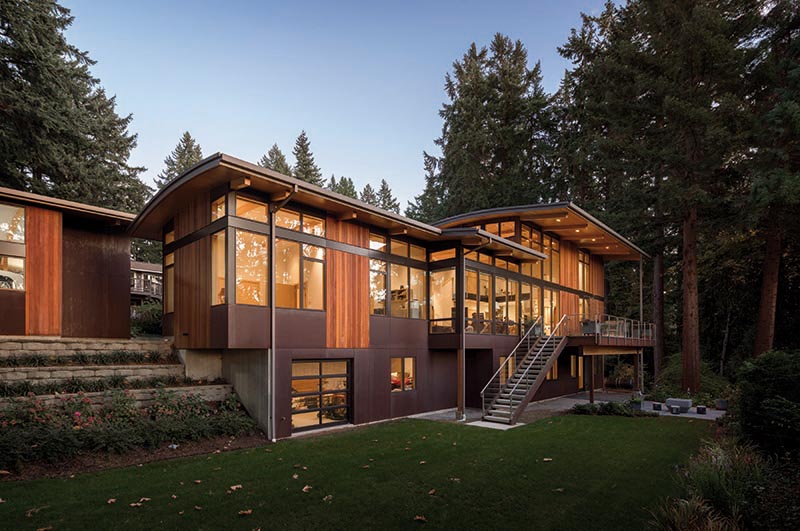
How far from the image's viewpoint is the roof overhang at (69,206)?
1175cm

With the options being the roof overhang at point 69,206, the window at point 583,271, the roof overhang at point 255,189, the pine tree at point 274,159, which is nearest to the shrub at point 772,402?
the roof overhang at point 255,189

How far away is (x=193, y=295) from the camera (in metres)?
11.7

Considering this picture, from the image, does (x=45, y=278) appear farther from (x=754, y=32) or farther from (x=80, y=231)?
(x=754, y=32)

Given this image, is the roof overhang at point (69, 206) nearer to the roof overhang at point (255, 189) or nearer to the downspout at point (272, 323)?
the roof overhang at point (255, 189)

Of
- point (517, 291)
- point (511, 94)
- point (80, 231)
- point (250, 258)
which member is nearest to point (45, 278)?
point (80, 231)

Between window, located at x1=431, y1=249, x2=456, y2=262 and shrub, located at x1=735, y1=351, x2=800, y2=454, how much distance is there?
8.26 m

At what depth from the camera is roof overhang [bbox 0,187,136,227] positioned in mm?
11751

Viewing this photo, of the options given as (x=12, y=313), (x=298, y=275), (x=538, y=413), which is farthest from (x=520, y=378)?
(x=12, y=313)

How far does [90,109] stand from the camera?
1079 inches

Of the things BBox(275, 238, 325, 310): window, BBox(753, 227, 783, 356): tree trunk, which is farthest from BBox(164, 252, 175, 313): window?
BBox(753, 227, 783, 356): tree trunk

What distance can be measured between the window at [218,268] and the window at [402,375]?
217 inches

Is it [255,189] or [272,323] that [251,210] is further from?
[272,323]

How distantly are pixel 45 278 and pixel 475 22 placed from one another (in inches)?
1153

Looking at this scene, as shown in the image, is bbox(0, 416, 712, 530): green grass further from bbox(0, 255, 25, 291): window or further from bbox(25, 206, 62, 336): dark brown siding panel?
bbox(0, 255, 25, 291): window
